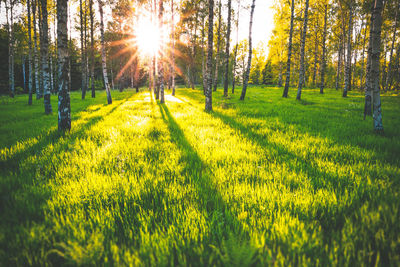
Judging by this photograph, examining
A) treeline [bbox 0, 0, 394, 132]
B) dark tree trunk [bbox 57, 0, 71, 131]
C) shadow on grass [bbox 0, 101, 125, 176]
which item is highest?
treeline [bbox 0, 0, 394, 132]

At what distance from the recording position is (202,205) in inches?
77.4

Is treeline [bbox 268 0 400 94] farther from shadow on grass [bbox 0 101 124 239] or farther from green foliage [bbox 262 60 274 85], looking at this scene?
green foliage [bbox 262 60 274 85]

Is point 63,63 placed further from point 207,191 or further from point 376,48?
point 376,48

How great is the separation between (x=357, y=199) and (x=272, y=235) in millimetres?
1255

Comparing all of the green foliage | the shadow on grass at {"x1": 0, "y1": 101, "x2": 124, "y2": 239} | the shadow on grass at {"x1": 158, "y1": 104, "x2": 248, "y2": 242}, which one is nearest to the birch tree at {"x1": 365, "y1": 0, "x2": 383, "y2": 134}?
the shadow on grass at {"x1": 158, "y1": 104, "x2": 248, "y2": 242}

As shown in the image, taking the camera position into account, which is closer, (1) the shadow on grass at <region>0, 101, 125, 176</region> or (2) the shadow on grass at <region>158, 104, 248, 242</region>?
(2) the shadow on grass at <region>158, 104, 248, 242</region>

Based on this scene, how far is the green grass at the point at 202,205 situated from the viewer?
51.5 inches

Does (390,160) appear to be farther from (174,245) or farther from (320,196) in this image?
(174,245)

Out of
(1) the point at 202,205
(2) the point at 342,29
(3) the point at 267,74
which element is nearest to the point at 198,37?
(2) the point at 342,29

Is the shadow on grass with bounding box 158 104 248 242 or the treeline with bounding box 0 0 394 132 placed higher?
the treeline with bounding box 0 0 394 132

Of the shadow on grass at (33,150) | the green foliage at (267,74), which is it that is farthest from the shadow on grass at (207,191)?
the green foliage at (267,74)

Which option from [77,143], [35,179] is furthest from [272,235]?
[77,143]

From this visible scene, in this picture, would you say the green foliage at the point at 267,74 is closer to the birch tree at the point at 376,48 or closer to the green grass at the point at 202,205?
the birch tree at the point at 376,48

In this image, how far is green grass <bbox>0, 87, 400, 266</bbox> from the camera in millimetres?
1309
